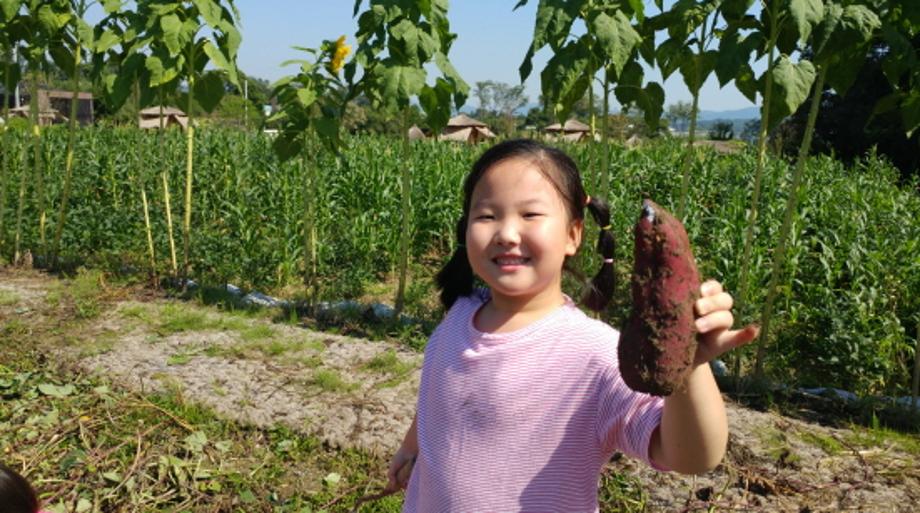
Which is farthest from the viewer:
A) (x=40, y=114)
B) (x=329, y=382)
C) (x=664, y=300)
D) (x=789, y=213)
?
(x=40, y=114)

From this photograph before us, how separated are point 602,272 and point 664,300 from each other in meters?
0.56

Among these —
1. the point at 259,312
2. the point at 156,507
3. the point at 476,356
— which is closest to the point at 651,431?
the point at 476,356

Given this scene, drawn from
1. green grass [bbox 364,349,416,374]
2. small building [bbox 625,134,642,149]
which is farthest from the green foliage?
small building [bbox 625,134,642,149]

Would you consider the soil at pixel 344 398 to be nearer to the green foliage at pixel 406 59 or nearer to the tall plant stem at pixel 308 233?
the tall plant stem at pixel 308 233

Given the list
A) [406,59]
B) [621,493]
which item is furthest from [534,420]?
[406,59]

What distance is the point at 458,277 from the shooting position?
164cm

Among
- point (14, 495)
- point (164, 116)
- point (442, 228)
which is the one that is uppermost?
point (164, 116)

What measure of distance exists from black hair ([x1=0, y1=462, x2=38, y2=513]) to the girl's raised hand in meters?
1.76

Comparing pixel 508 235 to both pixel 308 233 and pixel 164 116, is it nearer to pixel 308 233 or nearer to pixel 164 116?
pixel 308 233

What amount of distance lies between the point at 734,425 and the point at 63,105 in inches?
2253

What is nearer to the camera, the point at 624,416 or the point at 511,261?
the point at 624,416

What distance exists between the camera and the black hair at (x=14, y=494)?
1.88 metres

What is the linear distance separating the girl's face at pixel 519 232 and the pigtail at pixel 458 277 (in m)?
0.25

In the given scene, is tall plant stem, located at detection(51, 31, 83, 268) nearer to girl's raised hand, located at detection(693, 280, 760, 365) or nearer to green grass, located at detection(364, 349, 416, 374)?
green grass, located at detection(364, 349, 416, 374)
